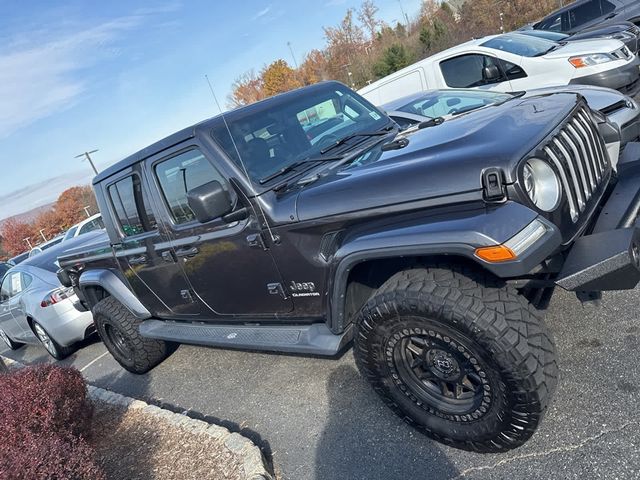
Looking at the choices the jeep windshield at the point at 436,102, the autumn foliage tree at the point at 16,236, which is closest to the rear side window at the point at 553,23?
the jeep windshield at the point at 436,102

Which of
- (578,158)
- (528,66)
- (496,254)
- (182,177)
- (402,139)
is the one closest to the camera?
(496,254)

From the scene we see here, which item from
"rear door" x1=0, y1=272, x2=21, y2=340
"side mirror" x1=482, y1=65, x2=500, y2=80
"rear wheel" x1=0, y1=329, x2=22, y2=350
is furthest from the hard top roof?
"rear wheel" x1=0, y1=329, x2=22, y2=350

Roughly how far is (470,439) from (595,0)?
1580 cm

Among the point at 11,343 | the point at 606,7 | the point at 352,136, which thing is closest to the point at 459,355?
the point at 352,136

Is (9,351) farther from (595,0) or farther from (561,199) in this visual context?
(595,0)

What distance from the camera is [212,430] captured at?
3312 millimetres

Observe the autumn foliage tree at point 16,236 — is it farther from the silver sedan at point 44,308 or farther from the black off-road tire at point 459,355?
the black off-road tire at point 459,355

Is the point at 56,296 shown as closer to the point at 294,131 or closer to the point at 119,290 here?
the point at 119,290

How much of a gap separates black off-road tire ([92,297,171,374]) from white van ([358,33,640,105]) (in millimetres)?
6055

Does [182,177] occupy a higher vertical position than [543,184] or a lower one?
higher

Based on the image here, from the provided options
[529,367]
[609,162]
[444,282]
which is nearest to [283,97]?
A: [444,282]

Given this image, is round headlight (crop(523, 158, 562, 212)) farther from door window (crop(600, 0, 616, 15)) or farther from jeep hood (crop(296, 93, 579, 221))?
door window (crop(600, 0, 616, 15))

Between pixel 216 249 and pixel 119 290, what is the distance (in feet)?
6.09

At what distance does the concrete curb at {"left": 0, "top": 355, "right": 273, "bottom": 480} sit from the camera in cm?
276
